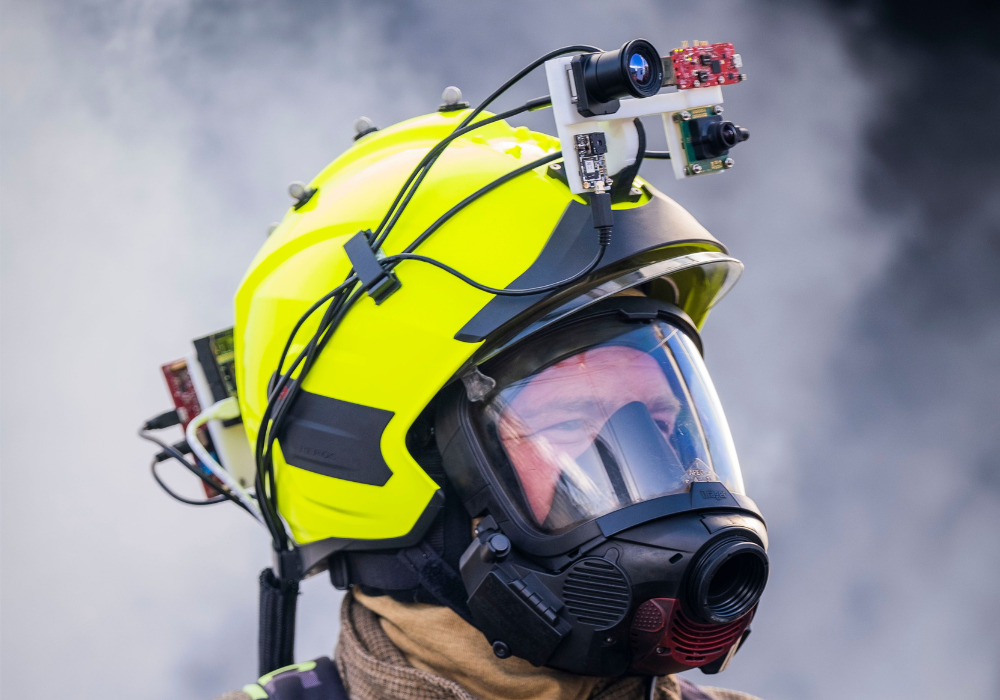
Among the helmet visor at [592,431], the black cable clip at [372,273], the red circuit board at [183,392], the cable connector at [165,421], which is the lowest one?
the helmet visor at [592,431]

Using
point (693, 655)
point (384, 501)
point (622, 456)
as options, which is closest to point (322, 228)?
point (384, 501)

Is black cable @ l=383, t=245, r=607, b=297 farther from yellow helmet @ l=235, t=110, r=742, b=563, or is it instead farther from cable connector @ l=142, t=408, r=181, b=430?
cable connector @ l=142, t=408, r=181, b=430

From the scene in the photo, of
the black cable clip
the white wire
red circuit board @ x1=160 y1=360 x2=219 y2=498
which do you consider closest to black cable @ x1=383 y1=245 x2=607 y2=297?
the black cable clip

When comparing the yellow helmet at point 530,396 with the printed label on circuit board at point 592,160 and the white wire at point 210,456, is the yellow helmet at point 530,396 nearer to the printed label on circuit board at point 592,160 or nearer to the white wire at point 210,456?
the printed label on circuit board at point 592,160

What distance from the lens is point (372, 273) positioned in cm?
178

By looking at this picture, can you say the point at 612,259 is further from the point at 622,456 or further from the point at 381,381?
the point at 381,381

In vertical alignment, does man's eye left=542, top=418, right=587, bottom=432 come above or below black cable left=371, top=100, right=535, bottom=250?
below

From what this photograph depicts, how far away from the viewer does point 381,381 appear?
1.79m

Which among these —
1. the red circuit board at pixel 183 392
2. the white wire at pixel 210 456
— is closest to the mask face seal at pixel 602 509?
the white wire at pixel 210 456

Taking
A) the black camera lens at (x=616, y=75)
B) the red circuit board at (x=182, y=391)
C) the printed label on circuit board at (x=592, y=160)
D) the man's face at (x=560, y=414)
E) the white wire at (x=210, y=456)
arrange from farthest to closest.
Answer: the red circuit board at (x=182, y=391), the white wire at (x=210, y=456), the man's face at (x=560, y=414), the printed label on circuit board at (x=592, y=160), the black camera lens at (x=616, y=75)

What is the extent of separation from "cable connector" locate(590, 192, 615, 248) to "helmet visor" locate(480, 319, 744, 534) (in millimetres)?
229

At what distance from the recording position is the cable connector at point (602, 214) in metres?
1.63

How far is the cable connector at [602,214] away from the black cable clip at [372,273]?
0.43 m

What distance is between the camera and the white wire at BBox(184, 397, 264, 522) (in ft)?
7.27
